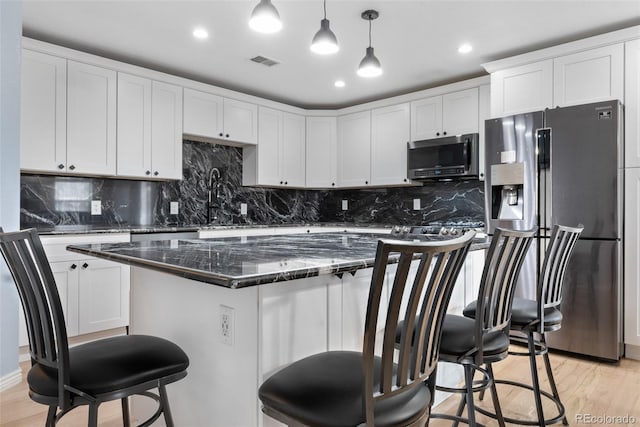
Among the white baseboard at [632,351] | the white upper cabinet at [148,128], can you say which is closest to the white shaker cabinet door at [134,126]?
the white upper cabinet at [148,128]

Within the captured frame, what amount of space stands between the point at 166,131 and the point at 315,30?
5.80ft

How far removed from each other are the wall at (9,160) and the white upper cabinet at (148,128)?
1.03 m

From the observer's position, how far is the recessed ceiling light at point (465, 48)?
11.1 feet

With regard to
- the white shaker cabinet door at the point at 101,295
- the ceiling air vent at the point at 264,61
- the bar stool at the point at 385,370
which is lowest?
the white shaker cabinet door at the point at 101,295

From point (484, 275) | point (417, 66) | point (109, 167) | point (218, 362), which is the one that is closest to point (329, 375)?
point (218, 362)

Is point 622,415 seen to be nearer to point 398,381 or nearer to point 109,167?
point 398,381

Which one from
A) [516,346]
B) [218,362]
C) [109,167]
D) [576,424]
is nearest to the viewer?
[218,362]

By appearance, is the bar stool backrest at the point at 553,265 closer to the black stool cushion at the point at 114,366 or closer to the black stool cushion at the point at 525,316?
the black stool cushion at the point at 525,316

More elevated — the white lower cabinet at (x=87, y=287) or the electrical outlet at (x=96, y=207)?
the electrical outlet at (x=96, y=207)

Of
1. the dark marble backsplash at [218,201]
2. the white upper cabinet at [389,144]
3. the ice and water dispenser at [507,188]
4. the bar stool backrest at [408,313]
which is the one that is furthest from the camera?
the white upper cabinet at [389,144]

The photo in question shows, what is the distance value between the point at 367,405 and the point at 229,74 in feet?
12.6

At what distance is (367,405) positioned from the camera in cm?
87

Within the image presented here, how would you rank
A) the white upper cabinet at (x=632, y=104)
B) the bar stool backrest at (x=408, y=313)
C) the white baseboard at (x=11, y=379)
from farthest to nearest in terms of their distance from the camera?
the white upper cabinet at (x=632, y=104) → the white baseboard at (x=11, y=379) → the bar stool backrest at (x=408, y=313)

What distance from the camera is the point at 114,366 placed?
116 centimetres
